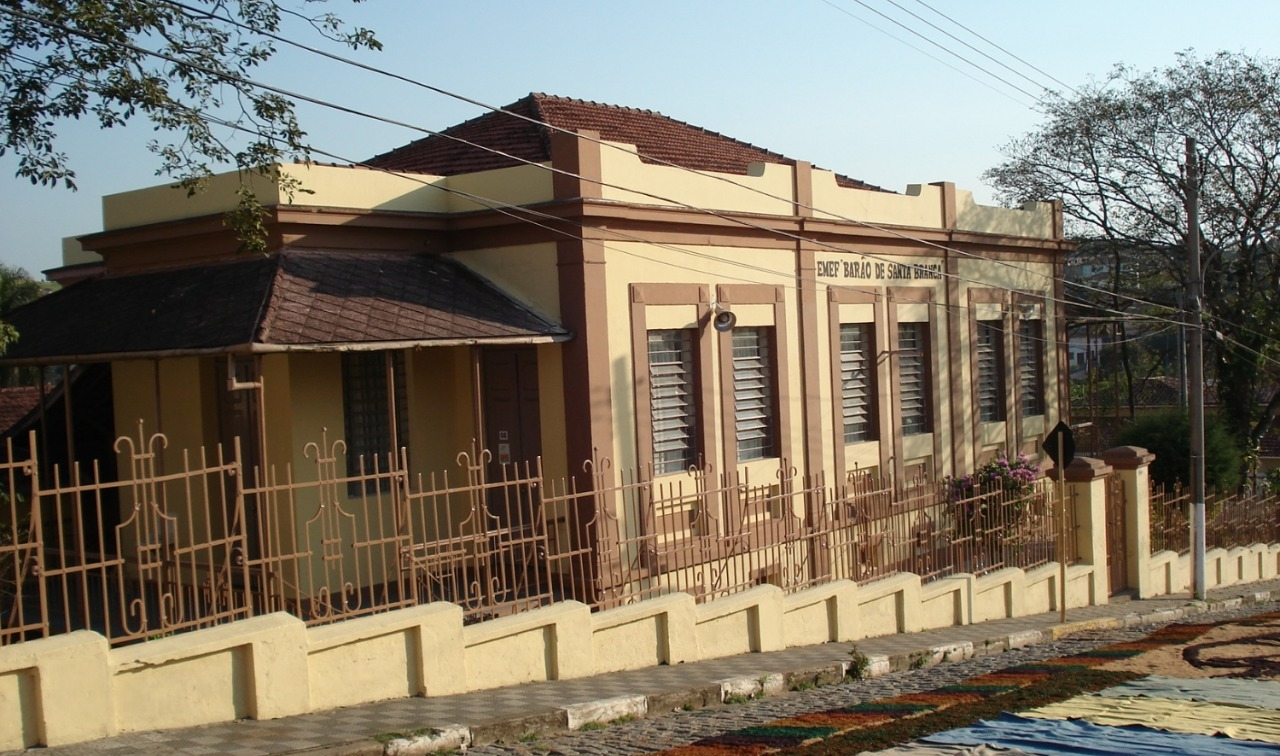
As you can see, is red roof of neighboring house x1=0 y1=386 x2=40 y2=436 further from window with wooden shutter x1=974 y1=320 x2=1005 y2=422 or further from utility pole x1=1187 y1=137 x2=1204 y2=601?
utility pole x1=1187 y1=137 x2=1204 y2=601

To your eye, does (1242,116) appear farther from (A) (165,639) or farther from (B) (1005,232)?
(A) (165,639)

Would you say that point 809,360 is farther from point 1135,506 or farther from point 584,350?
point 1135,506

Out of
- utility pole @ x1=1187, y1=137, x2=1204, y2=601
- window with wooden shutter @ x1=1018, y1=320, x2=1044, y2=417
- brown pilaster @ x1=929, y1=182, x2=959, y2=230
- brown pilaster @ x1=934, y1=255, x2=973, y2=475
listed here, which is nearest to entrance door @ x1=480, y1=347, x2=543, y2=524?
brown pilaster @ x1=934, y1=255, x2=973, y2=475

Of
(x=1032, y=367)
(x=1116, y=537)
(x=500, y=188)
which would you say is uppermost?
(x=500, y=188)

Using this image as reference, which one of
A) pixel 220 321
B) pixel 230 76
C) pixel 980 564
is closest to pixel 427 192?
pixel 220 321

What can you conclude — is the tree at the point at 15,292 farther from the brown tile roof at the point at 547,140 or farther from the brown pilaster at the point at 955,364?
the brown pilaster at the point at 955,364

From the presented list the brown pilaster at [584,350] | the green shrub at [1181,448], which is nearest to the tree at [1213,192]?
the green shrub at [1181,448]

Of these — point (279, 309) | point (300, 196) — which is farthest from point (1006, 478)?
point (279, 309)

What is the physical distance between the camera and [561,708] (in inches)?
290

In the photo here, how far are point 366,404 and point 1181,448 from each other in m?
17.5

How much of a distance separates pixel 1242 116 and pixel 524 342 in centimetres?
2006

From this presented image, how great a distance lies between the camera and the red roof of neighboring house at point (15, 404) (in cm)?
1914

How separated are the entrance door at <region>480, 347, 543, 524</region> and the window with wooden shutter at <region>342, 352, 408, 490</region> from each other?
108cm

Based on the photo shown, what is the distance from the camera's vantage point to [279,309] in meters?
11.2
